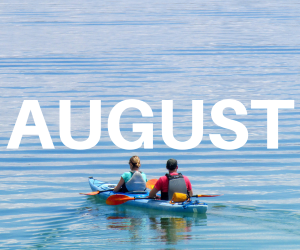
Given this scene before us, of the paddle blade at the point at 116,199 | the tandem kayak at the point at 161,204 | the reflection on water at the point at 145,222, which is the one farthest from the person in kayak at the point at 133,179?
the reflection on water at the point at 145,222

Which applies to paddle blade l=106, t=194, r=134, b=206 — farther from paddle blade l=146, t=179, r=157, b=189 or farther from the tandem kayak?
paddle blade l=146, t=179, r=157, b=189

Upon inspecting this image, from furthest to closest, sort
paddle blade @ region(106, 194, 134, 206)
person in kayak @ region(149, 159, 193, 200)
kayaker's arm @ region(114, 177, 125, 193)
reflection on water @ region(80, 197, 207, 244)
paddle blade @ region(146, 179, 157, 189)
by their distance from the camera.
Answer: paddle blade @ region(146, 179, 157, 189)
kayaker's arm @ region(114, 177, 125, 193)
paddle blade @ region(106, 194, 134, 206)
person in kayak @ region(149, 159, 193, 200)
reflection on water @ region(80, 197, 207, 244)

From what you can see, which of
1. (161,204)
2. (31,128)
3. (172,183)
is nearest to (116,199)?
(161,204)

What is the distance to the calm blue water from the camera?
1462cm

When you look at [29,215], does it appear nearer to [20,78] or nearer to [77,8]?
[20,78]

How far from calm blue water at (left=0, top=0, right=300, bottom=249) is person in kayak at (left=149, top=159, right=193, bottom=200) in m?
0.59

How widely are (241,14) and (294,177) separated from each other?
51594mm

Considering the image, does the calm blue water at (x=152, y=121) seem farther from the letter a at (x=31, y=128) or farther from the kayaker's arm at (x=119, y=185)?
the kayaker's arm at (x=119, y=185)

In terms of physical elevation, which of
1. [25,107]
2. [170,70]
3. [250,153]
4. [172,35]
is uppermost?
[172,35]

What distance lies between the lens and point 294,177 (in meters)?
19.3

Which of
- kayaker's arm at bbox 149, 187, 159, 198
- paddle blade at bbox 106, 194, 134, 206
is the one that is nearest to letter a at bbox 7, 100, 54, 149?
paddle blade at bbox 106, 194, 134, 206

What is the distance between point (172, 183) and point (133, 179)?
1.38 m

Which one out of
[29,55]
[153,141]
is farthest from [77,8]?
[153,141]

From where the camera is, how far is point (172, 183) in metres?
15.8
